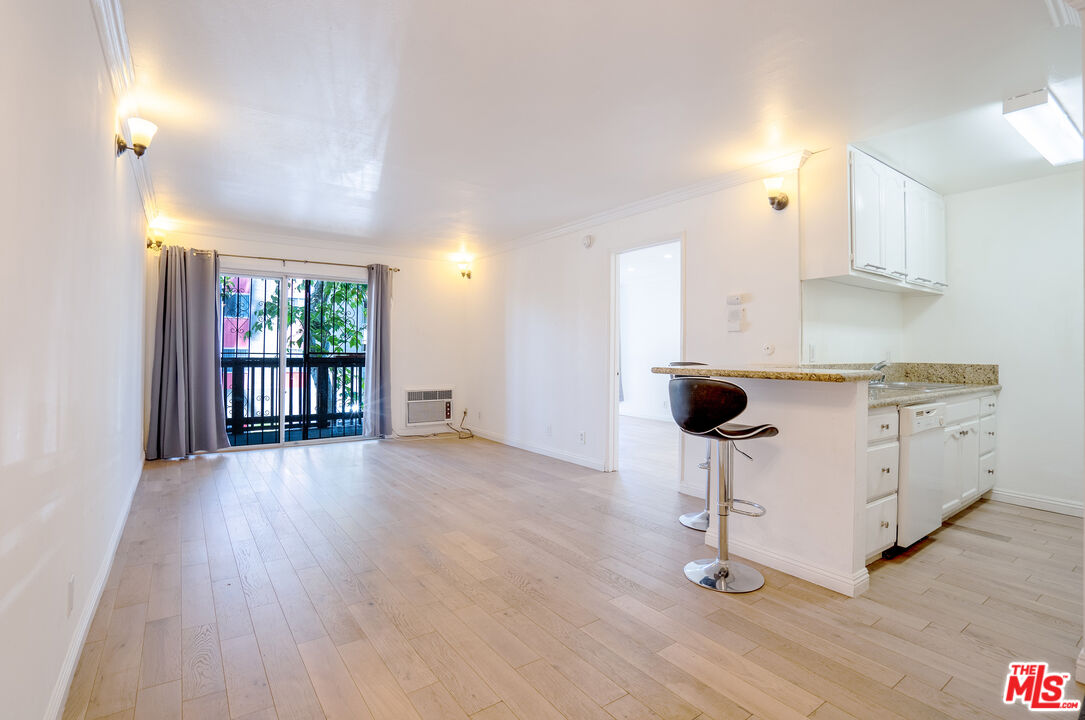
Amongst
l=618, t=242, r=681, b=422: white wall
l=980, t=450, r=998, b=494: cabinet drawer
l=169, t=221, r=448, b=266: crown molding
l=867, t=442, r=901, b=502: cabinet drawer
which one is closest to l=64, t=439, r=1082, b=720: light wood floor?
l=980, t=450, r=998, b=494: cabinet drawer

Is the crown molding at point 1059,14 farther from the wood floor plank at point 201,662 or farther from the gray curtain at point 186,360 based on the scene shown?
the gray curtain at point 186,360

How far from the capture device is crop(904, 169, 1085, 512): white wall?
12.3 ft

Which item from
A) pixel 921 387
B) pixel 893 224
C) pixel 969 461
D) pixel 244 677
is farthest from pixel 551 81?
pixel 969 461

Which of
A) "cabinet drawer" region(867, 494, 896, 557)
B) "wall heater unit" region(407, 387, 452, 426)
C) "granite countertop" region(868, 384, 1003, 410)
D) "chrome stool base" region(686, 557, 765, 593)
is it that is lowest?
"chrome stool base" region(686, 557, 765, 593)

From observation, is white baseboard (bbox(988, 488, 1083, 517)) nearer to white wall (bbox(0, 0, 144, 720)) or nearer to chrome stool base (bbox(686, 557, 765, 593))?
chrome stool base (bbox(686, 557, 765, 593))

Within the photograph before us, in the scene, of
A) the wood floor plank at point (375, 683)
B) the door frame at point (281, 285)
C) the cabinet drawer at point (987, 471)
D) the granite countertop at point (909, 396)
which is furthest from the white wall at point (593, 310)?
the wood floor plank at point (375, 683)

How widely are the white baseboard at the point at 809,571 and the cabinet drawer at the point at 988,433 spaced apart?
220 cm

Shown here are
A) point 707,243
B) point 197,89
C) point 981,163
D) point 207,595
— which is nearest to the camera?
point 207,595

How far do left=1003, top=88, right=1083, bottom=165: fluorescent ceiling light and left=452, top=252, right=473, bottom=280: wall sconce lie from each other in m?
5.71

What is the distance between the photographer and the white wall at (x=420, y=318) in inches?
256

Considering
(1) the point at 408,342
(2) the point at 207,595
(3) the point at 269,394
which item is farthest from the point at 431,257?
(2) the point at 207,595

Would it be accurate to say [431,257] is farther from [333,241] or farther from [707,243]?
[707,243]

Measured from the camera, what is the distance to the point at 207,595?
2.44 m

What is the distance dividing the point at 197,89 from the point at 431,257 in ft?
14.5
